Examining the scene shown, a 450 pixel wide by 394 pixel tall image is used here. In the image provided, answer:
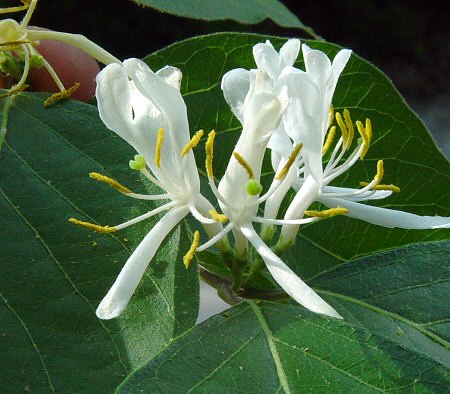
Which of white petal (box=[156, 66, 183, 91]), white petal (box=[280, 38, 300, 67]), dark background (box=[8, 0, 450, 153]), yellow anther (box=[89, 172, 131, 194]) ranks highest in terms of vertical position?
white petal (box=[280, 38, 300, 67])

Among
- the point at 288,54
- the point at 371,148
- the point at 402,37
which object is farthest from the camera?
the point at 402,37

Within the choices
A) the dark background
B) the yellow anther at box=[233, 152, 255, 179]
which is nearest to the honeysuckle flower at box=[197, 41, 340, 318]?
the yellow anther at box=[233, 152, 255, 179]

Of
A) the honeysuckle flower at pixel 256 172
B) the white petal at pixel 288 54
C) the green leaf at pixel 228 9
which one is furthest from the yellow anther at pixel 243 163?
the green leaf at pixel 228 9

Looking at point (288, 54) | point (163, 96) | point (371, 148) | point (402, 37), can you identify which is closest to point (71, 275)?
point (163, 96)

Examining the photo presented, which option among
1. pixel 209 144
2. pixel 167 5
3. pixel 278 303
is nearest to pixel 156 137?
pixel 209 144

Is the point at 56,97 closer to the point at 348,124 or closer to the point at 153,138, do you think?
the point at 153,138

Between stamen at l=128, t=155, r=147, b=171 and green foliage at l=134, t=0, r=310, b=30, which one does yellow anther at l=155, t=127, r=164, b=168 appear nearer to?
stamen at l=128, t=155, r=147, b=171
